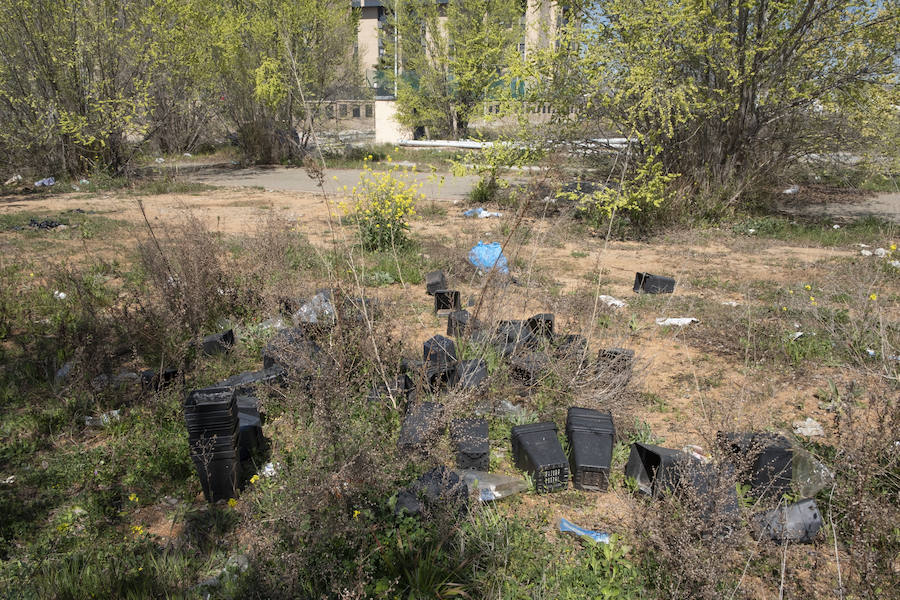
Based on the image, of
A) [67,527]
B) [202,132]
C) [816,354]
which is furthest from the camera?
[202,132]

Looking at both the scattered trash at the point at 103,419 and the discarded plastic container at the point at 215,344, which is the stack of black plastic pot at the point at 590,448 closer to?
the discarded plastic container at the point at 215,344

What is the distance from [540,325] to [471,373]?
985 mm

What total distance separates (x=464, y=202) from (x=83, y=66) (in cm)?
827

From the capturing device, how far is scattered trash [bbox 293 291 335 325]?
3.83 metres

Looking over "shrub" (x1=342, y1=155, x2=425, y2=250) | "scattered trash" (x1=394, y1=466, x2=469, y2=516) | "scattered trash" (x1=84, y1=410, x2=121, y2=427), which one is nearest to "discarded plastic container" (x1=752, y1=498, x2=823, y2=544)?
"scattered trash" (x1=394, y1=466, x2=469, y2=516)

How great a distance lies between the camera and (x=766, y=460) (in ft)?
9.16

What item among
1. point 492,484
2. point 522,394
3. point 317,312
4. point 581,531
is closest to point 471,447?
point 492,484

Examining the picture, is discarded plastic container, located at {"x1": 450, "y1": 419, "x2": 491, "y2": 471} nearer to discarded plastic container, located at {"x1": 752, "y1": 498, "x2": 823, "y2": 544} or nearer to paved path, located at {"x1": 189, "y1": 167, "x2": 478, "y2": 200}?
discarded plastic container, located at {"x1": 752, "y1": 498, "x2": 823, "y2": 544}

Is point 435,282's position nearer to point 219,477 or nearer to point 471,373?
point 471,373

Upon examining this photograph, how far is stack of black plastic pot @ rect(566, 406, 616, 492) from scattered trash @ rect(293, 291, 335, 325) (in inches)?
60.2

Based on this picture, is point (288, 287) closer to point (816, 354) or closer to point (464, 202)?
point (816, 354)

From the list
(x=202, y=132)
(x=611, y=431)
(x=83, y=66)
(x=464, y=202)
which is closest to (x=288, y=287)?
(x=611, y=431)

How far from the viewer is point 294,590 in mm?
2102

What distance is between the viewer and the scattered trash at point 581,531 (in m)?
2.53
